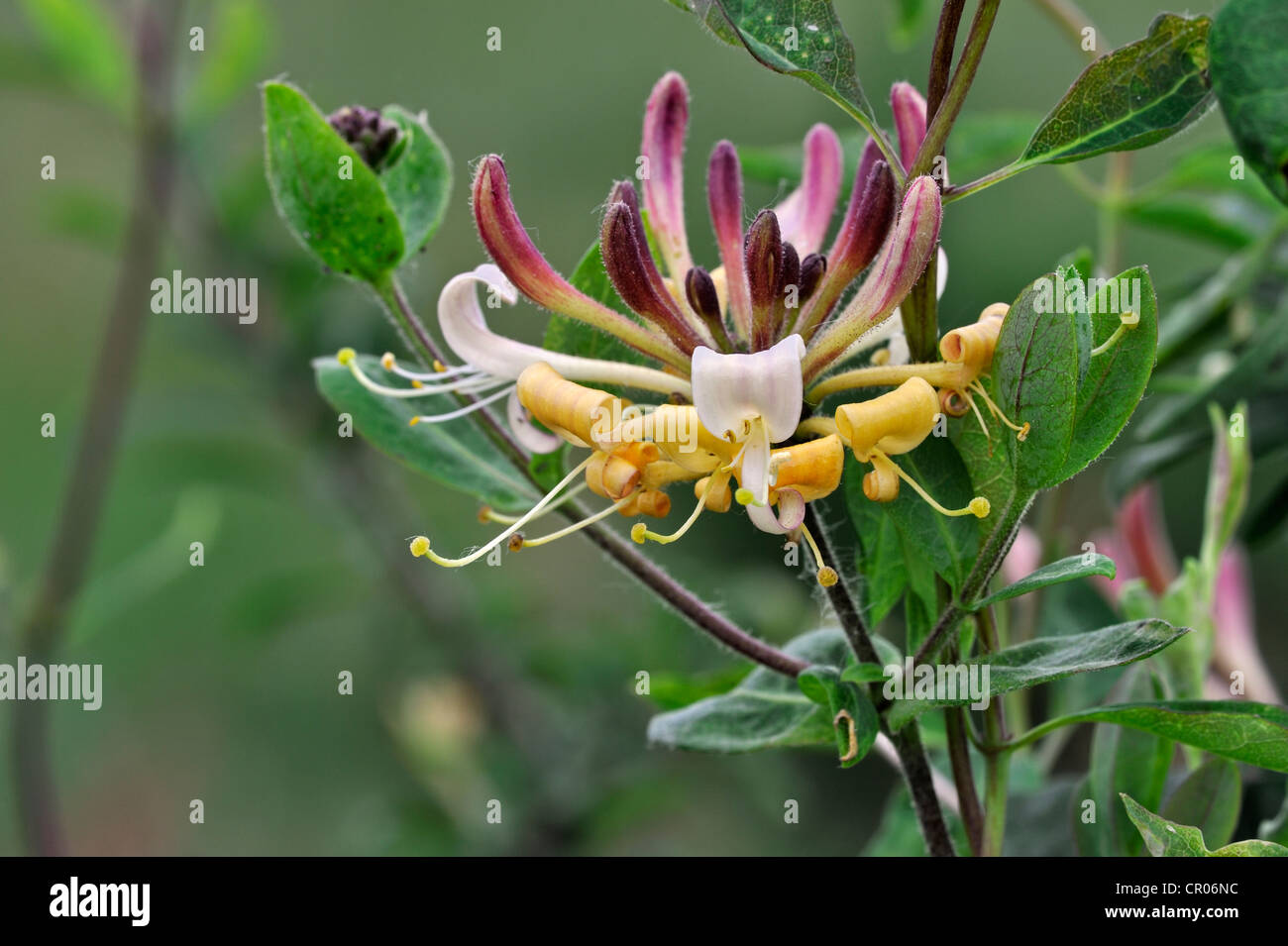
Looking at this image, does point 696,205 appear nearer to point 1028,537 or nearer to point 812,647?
point 1028,537

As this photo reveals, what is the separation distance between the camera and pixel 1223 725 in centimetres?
52

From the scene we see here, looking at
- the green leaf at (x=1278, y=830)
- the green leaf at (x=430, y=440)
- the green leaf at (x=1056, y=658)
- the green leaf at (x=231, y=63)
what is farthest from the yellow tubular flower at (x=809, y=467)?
the green leaf at (x=231, y=63)

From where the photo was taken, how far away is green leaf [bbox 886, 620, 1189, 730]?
485 mm

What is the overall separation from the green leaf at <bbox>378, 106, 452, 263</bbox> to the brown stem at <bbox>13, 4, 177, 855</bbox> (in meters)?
0.84

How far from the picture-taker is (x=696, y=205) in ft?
7.04

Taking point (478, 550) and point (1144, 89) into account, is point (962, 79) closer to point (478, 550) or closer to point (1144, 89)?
point (1144, 89)

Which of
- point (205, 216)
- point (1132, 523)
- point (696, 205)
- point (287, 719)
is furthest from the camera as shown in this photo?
point (287, 719)

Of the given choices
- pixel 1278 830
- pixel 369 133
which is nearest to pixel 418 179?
pixel 369 133

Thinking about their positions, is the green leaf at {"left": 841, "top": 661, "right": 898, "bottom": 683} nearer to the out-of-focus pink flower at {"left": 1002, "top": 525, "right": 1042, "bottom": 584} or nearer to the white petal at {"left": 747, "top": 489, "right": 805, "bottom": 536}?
the white petal at {"left": 747, "top": 489, "right": 805, "bottom": 536}

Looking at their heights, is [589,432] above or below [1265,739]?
above

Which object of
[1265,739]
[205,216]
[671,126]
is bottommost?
[1265,739]

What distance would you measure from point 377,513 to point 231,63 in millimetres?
626

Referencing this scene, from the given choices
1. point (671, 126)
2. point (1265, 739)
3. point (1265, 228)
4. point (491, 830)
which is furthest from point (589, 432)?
point (491, 830)
